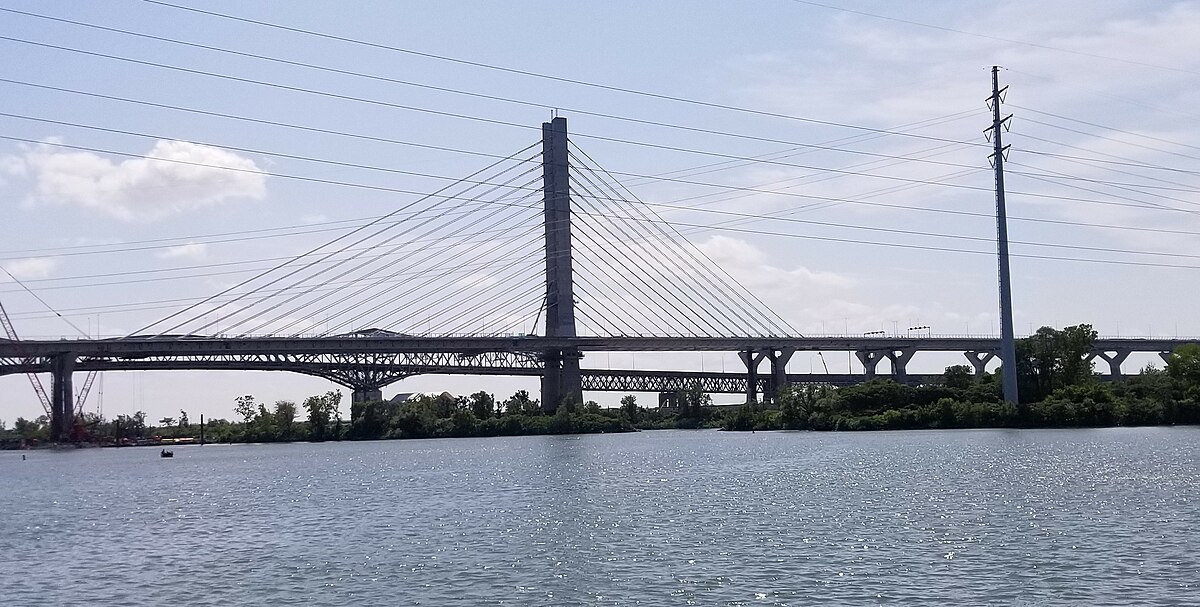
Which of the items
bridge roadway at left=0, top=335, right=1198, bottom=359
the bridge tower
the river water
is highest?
the bridge tower

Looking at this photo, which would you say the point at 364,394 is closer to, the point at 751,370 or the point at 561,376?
the point at 561,376

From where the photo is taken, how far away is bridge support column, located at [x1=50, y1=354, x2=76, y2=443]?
4577 inches

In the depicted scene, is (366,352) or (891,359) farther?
(891,359)

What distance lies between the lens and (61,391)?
117000 millimetres

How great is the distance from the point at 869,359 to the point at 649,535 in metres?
123

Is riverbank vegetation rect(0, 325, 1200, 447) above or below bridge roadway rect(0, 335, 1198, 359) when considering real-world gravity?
below

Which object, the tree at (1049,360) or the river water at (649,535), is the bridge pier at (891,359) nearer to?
the tree at (1049,360)

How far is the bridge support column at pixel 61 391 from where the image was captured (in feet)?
381

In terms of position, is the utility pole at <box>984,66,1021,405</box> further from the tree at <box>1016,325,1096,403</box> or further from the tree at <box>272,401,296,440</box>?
the tree at <box>272,401,296,440</box>

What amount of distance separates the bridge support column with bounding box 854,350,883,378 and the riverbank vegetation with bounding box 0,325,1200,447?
1993cm

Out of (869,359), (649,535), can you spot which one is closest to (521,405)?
(869,359)

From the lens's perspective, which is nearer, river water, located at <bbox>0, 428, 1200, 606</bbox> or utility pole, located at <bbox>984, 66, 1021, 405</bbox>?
river water, located at <bbox>0, 428, 1200, 606</bbox>

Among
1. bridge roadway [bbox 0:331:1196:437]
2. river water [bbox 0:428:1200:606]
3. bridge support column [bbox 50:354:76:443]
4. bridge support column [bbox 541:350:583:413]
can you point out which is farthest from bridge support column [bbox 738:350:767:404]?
river water [bbox 0:428:1200:606]

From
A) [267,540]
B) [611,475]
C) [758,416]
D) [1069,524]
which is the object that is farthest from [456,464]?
[758,416]
